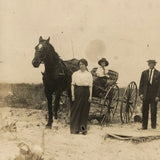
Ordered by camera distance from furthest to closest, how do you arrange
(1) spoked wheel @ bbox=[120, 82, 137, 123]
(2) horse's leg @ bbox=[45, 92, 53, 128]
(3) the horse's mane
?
(1) spoked wheel @ bbox=[120, 82, 137, 123] < (2) horse's leg @ bbox=[45, 92, 53, 128] < (3) the horse's mane

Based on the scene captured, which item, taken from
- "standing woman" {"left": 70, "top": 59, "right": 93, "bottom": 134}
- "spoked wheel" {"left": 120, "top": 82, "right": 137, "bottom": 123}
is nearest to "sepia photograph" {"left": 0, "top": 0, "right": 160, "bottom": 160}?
"standing woman" {"left": 70, "top": 59, "right": 93, "bottom": 134}

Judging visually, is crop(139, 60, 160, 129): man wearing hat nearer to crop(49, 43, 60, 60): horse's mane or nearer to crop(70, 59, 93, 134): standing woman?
crop(70, 59, 93, 134): standing woman

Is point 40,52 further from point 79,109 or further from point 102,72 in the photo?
point 102,72

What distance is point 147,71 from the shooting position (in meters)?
6.25

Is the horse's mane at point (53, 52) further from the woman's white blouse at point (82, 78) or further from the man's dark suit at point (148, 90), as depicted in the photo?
the man's dark suit at point (148, 90)

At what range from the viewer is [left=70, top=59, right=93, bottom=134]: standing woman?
5.85 meters

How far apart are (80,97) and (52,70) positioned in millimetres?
728

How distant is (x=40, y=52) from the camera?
5.77 m

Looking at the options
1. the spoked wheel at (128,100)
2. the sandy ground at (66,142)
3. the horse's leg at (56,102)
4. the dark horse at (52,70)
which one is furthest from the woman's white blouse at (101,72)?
the sandy ground at (66,142)

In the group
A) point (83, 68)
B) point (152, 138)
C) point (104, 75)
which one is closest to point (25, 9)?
point (83, 68)

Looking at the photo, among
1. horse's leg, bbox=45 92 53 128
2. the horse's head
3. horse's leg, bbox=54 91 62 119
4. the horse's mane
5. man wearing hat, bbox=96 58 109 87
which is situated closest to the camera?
the horse's head

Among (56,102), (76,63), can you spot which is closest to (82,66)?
(76,63)

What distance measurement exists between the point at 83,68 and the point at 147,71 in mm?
1247

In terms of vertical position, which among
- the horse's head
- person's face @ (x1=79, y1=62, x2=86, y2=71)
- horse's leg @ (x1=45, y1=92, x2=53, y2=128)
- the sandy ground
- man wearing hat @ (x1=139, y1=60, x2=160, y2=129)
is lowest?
the sandy ground
